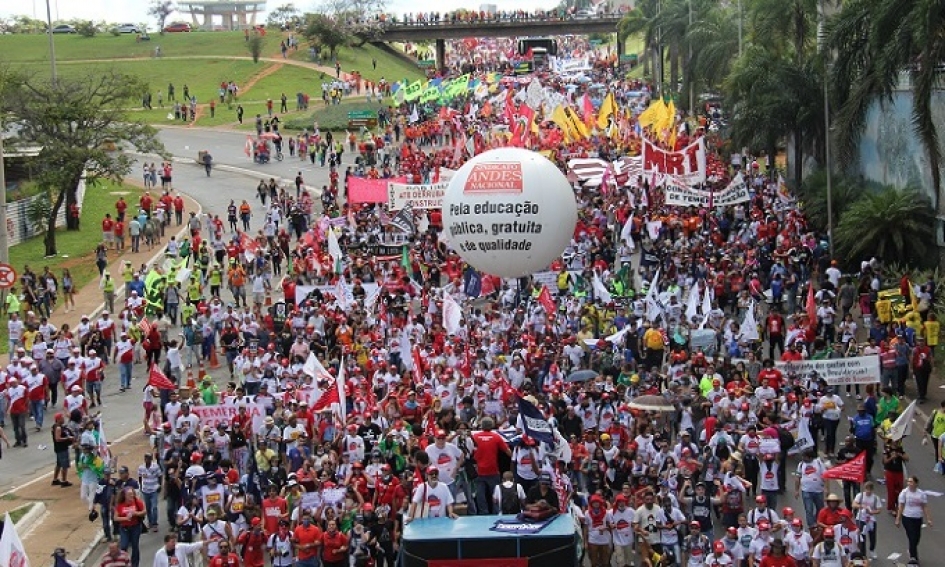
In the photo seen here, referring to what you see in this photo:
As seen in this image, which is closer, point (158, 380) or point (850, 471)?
point (850, 471)

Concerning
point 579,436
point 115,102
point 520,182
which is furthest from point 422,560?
point 115,102

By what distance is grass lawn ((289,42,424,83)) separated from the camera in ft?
340

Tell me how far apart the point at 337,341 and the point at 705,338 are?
22.2 ft

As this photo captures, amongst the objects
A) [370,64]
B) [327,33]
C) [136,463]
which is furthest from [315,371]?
[370,64]

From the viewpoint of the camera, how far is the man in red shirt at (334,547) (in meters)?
18.6

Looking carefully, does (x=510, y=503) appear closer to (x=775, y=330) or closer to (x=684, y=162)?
(x=775, y=330)

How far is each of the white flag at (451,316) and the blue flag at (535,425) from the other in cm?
851

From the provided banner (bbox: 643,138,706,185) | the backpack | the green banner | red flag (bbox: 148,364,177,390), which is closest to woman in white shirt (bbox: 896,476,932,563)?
the backpack

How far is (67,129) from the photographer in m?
49.9

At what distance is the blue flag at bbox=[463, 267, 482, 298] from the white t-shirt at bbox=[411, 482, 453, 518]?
1508cm

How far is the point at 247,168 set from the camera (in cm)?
6450

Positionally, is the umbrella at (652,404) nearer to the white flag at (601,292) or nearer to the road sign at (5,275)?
the white flag at (601,292)

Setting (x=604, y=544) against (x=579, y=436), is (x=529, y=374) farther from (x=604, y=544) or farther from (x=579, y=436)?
(x=604, y=544)

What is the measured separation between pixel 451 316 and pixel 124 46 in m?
89.4
